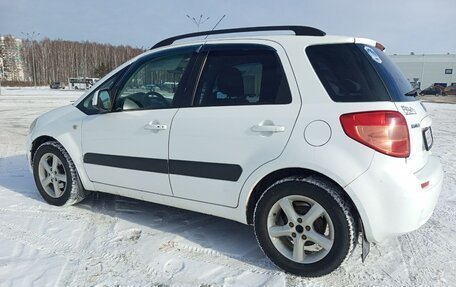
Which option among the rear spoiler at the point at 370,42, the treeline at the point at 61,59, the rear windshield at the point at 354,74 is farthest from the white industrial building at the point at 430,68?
the rear windshield at the point at 354,74

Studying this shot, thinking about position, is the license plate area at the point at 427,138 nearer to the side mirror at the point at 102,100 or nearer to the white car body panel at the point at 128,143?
the white car body panel at the point at 128,143

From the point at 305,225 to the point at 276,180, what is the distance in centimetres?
40

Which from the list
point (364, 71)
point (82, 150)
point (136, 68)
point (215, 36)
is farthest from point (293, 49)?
point (82, 150)

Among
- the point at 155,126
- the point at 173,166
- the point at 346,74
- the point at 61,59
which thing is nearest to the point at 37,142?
the point at 155,126

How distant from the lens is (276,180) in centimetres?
267

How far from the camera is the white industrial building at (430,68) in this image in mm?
66125

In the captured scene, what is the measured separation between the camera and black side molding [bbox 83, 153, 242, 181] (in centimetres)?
275

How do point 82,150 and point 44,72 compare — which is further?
point 44,72

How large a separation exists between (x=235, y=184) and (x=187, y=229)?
961 millimetres

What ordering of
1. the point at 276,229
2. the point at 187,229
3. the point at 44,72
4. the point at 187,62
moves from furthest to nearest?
1. the point at 44,72
2. the point at 187,229
3. the point at 187,62
4. the point at 276,229

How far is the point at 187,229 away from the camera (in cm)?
340

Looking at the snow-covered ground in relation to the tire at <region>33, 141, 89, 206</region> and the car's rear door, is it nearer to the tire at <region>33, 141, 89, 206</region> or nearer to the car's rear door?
the tire at <region>33, 141, 89, 206</region>

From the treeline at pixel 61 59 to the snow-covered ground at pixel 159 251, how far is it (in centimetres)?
7591

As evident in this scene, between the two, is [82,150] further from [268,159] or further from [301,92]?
[301,92]
